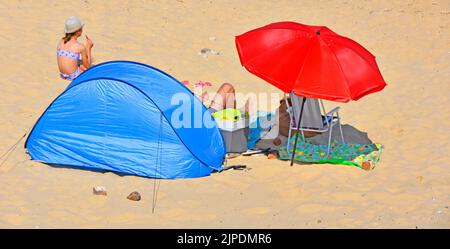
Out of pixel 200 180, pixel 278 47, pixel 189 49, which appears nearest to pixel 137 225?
pixel 200 180

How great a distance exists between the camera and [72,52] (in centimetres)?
924

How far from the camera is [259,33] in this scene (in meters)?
7.74

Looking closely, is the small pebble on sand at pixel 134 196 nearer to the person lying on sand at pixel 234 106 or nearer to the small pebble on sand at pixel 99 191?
the small pebble on sand at pixel 99 191

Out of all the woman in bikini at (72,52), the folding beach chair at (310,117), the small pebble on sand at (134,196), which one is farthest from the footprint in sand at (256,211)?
the woman in bikini at (72,52)

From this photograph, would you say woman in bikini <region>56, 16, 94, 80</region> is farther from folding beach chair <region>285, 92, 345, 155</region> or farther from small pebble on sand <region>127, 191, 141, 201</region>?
small pebble on sand <region>127, 191, 141, 201</region>

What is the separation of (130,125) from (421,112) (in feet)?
15.2

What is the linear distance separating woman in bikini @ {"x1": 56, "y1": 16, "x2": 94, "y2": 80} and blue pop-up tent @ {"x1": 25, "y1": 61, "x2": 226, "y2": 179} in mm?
1925

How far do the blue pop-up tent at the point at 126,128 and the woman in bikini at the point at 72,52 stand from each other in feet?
6.32

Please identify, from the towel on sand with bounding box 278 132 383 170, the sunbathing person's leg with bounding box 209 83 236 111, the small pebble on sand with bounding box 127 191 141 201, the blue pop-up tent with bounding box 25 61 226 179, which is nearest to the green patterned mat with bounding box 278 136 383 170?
the towel on sand with bounding box 278 132 383 170

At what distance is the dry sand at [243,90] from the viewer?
645cm

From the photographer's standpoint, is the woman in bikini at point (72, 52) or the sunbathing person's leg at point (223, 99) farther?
the woman in bikini at point (72, 52)

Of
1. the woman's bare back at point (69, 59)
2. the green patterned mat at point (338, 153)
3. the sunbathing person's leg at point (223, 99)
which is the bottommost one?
the green patterned mat at point (338, 153)

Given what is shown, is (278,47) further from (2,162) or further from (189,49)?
(189,49)
